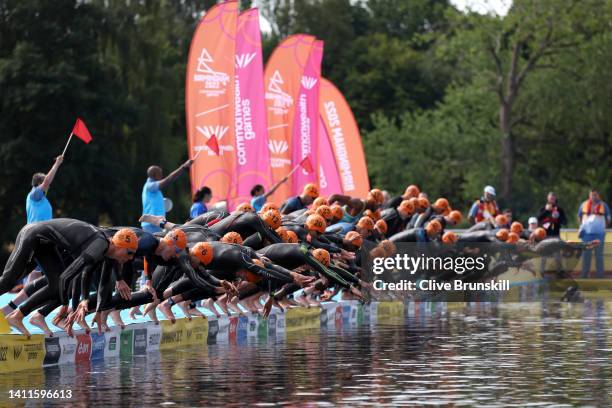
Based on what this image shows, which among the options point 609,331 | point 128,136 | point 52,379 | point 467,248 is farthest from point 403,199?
point 128,136

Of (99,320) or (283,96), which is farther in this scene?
(283,96)

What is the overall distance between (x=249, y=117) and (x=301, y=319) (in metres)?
8.30

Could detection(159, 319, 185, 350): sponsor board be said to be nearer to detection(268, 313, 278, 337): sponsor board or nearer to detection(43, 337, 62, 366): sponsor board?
detection(268, 313, 278, 337): sponsor board

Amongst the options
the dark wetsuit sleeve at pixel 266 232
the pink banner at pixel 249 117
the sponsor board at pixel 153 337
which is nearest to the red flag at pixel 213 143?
the pink banner at pixel 249 117

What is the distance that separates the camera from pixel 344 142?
131ft

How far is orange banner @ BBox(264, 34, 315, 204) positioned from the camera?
32.8m

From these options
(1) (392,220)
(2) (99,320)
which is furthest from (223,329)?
(1) (392,220)

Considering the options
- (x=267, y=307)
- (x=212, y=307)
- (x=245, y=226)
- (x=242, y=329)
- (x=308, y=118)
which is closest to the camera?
(x=267, y=307)

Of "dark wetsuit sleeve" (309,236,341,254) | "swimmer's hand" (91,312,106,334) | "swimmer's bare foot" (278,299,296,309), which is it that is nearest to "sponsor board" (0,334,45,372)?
"swimmer's hand" (91,312,106,334)

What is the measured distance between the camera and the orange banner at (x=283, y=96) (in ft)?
107

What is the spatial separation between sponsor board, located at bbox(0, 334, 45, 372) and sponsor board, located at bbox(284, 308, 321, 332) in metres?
5.93

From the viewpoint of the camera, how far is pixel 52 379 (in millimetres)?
14281

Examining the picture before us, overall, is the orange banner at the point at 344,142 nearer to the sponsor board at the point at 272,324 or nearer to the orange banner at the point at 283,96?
the orange banner at the point at 283,96

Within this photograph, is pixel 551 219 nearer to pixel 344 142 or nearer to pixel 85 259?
pixel 344 142
